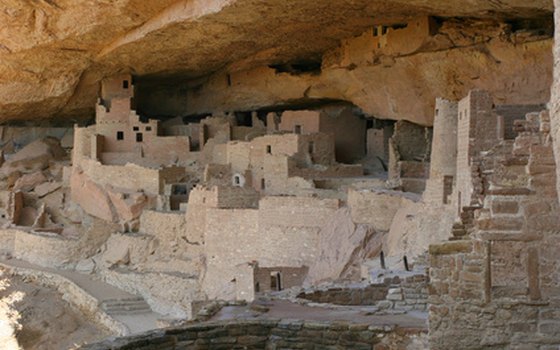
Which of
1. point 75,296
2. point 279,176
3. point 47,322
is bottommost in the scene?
point 47,322

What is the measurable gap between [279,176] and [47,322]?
23.3ft

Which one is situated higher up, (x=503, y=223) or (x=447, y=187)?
(x=447, y=187)

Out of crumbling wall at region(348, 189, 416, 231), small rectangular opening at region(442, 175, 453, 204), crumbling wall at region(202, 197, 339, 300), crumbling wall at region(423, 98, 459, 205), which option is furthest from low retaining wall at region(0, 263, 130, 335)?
small rectangular opening at region(442, 175, 453, 204)

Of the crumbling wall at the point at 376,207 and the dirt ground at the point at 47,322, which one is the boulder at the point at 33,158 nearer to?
the dirt ground at the point at 47,322

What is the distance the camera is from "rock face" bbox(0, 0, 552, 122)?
55.0 feet

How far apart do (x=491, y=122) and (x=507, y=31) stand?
5210 millimetres

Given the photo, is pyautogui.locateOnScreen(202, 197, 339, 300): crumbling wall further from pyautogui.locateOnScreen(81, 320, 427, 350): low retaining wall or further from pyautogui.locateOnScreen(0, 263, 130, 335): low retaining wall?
pyautogui.locateOnScreen(81, 320, 427, 350): low retaining wall

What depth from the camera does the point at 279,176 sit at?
19844 millimetres

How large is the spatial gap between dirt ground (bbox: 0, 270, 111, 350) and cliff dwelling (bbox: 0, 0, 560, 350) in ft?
0.26

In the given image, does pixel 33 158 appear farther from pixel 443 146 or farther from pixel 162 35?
pixel 443 146

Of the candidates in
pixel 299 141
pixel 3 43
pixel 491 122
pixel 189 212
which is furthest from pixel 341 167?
pixel 3 43

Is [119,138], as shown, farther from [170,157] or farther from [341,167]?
[341,167]

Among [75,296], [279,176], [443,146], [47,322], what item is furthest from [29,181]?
[443,146]

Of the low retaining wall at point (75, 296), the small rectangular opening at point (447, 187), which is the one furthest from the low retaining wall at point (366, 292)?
the low retaining wall at point (75, 296)
